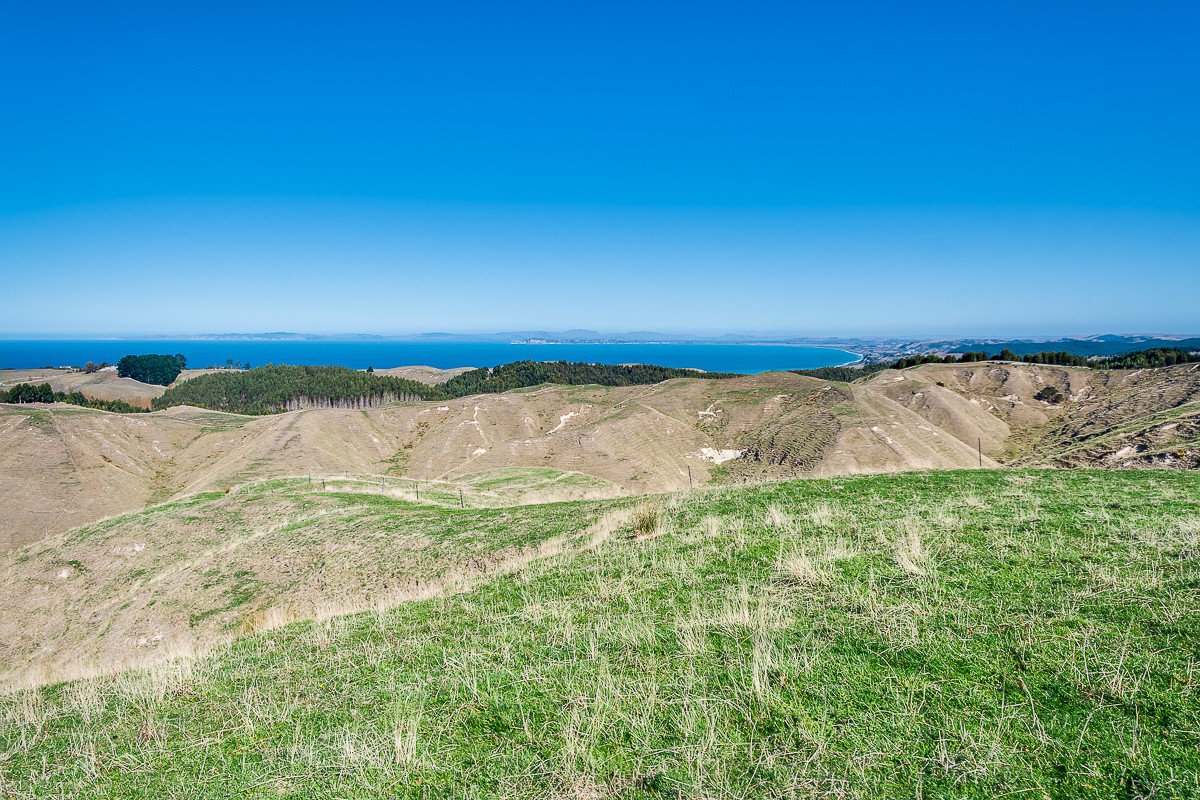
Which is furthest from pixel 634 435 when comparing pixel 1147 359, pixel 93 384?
pixel 93 384

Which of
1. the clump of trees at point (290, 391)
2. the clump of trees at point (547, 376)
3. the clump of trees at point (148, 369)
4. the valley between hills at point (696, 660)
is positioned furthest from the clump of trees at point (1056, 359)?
the clump of trees at point (148, 369)

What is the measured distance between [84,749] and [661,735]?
5.45 metres

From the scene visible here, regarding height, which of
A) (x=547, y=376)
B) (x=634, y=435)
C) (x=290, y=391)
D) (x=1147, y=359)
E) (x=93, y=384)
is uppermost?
(x=1147, y=359)

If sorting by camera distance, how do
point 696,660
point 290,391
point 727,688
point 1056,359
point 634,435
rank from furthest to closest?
point 290,391 < point 1056,359 < point 634,435 < point 696,660 < point 727,688

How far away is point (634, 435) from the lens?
6272 cm

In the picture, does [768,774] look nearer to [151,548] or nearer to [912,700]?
[912,700]

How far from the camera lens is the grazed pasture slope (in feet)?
160

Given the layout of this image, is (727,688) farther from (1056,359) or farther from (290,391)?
(290,391)

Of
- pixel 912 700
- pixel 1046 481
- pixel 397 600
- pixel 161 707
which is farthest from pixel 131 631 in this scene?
pixel 1046 481

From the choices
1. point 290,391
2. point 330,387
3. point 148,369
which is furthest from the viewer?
point 148,369

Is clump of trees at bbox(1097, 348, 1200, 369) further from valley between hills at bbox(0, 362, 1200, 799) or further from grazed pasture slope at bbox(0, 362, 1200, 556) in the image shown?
valley between hills at bbox(0, 362, 1200, 799)

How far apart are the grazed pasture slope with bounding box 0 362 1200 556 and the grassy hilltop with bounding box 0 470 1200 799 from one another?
27.8 metres

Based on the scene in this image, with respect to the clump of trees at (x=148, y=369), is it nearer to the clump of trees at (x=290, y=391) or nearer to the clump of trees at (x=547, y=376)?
the clump of trees at (x=290, y=391)

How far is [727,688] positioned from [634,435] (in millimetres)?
58280
